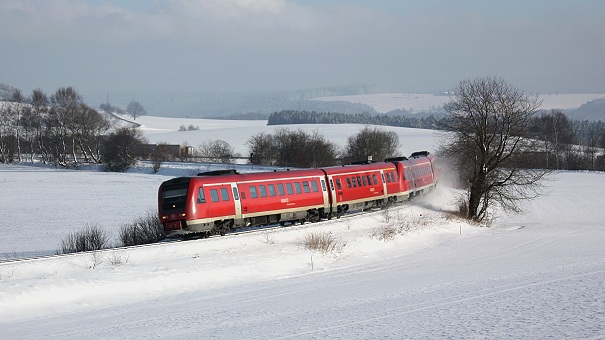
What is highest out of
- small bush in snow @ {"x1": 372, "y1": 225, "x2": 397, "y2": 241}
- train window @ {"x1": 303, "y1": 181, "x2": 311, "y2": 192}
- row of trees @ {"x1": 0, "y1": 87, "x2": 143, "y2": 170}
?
row of trees @ {"x1": 0, "y1": 87, "x2": 143, "y2": 170}

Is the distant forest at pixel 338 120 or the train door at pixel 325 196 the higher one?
the distant forest at pixel 338 120

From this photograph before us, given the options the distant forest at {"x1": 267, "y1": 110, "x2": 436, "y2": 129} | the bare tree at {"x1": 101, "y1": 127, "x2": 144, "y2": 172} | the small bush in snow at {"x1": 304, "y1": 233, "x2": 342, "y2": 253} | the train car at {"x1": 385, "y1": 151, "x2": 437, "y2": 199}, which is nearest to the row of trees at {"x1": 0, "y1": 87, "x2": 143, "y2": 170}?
the bare tree at {"x1": 101, "y1": 127, "x2": 144, "y2": 172}

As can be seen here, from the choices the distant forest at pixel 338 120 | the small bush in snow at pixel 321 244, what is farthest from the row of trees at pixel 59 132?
the distant forest at pixel 338 120

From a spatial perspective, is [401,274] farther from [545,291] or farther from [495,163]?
[495,163]

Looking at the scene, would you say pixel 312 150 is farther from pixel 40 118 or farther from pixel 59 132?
pixel 40 118

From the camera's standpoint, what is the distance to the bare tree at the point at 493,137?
40.0m

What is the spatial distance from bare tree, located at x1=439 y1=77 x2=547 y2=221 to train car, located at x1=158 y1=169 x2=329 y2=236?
13560 mm

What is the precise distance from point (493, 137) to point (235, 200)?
20.3m

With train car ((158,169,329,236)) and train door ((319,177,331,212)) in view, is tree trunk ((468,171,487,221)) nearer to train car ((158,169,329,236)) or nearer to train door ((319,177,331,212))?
train door ((319,177,331,212))

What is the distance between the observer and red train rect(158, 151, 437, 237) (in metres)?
25.1

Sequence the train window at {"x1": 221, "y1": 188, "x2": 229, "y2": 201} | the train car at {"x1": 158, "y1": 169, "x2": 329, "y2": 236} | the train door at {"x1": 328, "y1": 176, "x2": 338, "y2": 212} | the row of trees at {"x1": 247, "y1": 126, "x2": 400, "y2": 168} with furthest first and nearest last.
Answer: the row of trees at {"x1": 247, "y1": 126, "x2": 400, "y2": 168} < the train door at {"x1": 328, "y1": 176, "x2": 338, "y2": 212} < the train window at {"x1": 221, "y1": 188, "x2": 229, "y2": 201} < the train car at {"x1": 158, "y1": 169, "x2": 329, "y2": 236}

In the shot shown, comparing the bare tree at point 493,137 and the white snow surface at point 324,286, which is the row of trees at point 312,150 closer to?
the bare tree at point 493,137

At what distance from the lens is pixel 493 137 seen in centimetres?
4050

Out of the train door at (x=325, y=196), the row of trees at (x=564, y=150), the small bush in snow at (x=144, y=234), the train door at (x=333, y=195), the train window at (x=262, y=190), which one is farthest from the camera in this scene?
the row of trees at (x=564, y=150)
